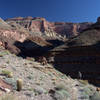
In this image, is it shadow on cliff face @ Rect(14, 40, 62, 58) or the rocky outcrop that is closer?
shadow on cliff face @ Rect(14, 40, 62, 58)

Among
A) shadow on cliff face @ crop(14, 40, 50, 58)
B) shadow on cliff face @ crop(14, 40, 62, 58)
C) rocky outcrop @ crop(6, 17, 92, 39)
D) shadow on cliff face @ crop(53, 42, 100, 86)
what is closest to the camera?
shadow on cliff face @ crop(53, 42, 100, 86)

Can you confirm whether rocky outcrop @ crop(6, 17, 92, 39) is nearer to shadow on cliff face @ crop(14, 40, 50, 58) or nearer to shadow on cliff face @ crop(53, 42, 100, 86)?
shadow on cliff face @ crop(14, 40, 50, 58)

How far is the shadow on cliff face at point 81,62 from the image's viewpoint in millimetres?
33250

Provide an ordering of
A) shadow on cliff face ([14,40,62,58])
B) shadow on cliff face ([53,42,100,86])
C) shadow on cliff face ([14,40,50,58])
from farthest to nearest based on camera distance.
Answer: shadow on cliff face ([14,40,50,58]) < shadow on cliff face ([14,40,62,58]) < shadow on cliff face ([53,42,100,86])

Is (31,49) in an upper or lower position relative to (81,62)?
upper

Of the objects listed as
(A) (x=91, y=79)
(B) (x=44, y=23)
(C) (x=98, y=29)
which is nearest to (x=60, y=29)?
(B) (x=44, y=23)

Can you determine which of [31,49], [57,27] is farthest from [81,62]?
[57,27]

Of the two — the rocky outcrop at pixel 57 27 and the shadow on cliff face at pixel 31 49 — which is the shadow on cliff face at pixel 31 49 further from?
the rocky outcrop at pixel 57 27

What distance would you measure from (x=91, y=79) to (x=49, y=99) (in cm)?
2567

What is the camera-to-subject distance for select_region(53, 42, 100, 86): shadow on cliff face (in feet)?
109

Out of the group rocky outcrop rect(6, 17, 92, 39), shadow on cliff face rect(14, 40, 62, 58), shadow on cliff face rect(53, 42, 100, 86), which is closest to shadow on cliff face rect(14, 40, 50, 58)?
shadow on cliff face rect(14, 40, 62, 58)

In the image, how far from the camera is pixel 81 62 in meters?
38.1

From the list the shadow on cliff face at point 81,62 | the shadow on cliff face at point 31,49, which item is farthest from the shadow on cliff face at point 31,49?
the shadow on cliff face at point 81,62

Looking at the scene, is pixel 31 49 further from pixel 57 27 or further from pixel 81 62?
pixel 57 27
